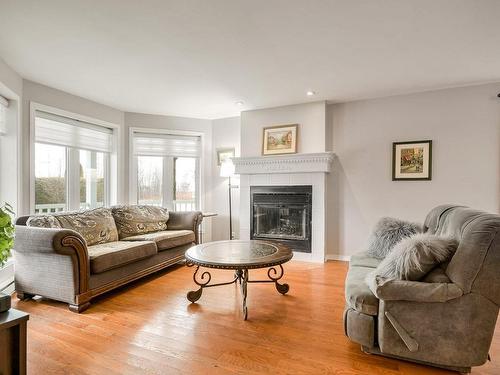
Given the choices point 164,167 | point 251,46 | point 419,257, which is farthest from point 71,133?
point 419,257

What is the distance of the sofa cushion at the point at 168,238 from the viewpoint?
11.6 feet

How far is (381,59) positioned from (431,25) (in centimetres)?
62

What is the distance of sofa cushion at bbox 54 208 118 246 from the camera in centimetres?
308

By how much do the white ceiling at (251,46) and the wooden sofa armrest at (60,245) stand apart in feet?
5.60

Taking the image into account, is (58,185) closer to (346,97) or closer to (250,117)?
(250,117)

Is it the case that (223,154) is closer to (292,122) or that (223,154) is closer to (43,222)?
(292,122)

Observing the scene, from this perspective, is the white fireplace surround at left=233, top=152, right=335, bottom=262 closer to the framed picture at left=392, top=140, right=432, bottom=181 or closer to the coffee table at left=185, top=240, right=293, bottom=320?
the framed picture at left=392, top=140, right=432, bottom=181

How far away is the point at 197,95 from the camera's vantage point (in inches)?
160

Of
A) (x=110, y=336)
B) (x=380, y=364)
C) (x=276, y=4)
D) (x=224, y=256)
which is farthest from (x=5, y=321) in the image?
(x=276, y=4)

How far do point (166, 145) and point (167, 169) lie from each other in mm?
434

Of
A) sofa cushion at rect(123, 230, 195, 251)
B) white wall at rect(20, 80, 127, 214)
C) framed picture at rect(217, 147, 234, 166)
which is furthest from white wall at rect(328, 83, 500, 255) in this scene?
white wall at rect(20, 80, 127, 214)

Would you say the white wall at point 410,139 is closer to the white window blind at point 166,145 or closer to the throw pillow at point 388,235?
the throw pillow at point 388,235

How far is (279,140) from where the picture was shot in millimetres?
4559

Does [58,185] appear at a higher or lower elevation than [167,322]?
higher
